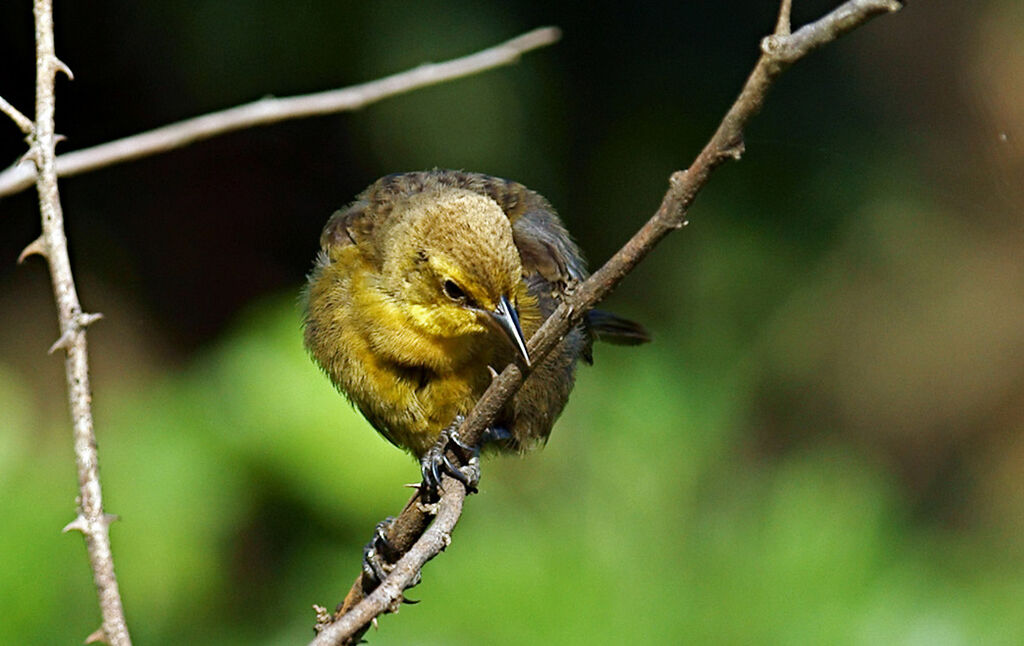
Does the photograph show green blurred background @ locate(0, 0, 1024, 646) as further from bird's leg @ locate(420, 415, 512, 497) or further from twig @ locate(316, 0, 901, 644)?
twig @ locate(316, 0, 901, 644)

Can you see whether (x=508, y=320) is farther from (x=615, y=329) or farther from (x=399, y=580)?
(x=615, y=329)

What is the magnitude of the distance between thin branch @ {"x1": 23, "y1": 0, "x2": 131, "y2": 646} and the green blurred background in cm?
253

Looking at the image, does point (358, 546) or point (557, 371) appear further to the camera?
point (358, 546)

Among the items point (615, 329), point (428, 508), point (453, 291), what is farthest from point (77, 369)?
point (615, 329)

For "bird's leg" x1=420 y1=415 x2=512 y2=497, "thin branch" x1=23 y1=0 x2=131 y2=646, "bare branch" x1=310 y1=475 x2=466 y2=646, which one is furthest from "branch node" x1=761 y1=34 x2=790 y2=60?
"bird's leg" x1=420 y1=415 x2=512 y2=497

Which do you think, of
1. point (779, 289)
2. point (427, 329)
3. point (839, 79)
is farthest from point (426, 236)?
point (839, 79)

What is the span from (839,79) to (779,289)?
156 cm

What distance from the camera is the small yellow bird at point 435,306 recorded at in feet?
9.69

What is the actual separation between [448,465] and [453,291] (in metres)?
0.47

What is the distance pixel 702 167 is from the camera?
166 cm

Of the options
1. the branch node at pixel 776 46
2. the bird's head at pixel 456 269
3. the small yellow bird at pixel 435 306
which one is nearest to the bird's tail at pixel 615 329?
the small yellow bird at pixel 435 306

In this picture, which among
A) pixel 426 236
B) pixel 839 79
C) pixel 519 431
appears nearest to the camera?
pixel 426 236

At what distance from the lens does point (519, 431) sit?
337 cm

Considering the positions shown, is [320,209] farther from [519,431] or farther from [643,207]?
[519,431]
